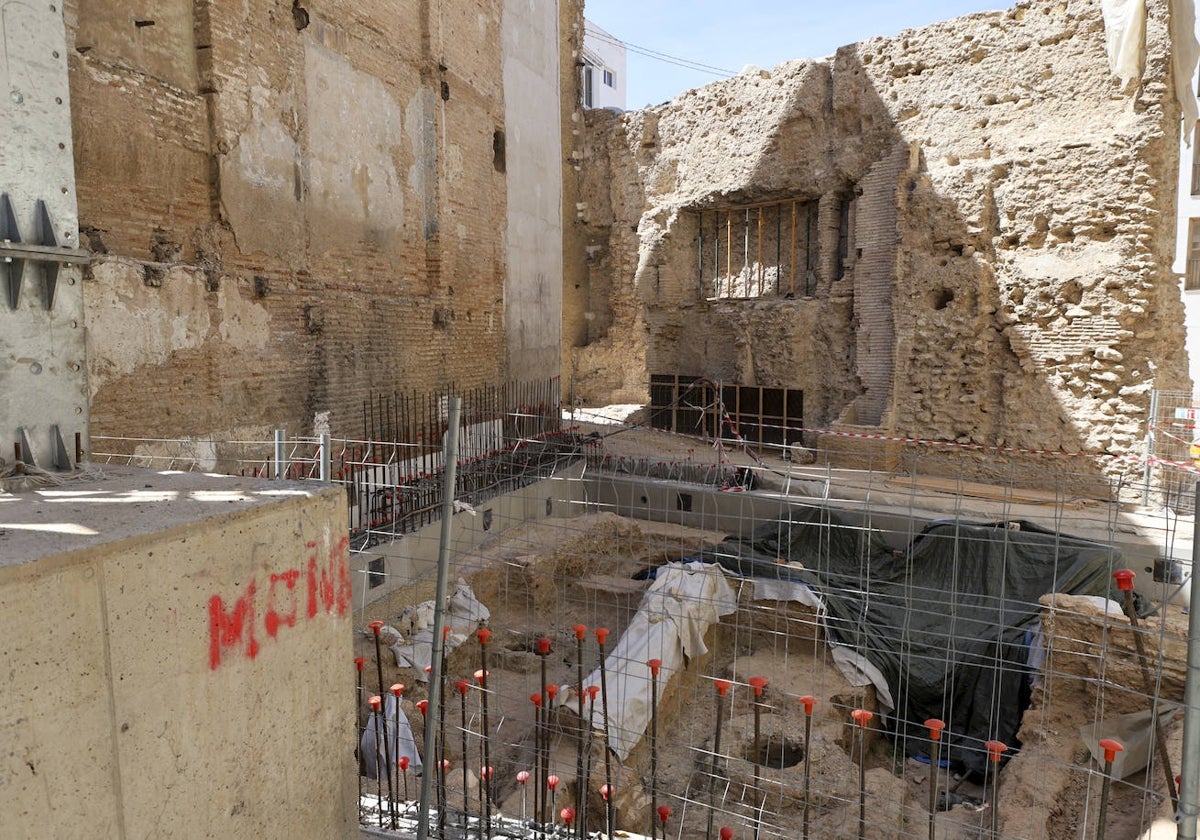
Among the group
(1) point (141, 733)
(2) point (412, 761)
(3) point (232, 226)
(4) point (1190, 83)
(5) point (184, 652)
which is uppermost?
(4) point (1190, 83)

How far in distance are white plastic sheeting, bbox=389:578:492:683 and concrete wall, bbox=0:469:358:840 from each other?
11.3ft

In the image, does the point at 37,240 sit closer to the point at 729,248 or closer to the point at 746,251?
the point at 746,251

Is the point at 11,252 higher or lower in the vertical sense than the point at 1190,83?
lower

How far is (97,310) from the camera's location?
21.9ft

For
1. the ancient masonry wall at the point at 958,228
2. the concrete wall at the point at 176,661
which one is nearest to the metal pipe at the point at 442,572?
the concrete wall at the point at 176,661

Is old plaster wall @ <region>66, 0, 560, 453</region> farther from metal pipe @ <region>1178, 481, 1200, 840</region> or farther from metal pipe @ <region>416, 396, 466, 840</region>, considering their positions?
metal pipe @ <region>1178, 481, 1200, 840</region>

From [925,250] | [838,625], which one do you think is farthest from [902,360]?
[838,625]

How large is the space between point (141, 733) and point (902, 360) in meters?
13.4

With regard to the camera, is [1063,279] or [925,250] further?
[925,250]

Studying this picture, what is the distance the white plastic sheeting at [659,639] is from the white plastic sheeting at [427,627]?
1.41m

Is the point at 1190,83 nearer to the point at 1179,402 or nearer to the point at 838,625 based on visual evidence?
the point at 1179,402

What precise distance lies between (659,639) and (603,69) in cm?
3624

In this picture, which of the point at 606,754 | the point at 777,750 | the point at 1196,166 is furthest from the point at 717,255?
the point at 606,754

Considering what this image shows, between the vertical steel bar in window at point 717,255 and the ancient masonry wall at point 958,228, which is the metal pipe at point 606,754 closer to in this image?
the ancient masonry wall at point 958,228
